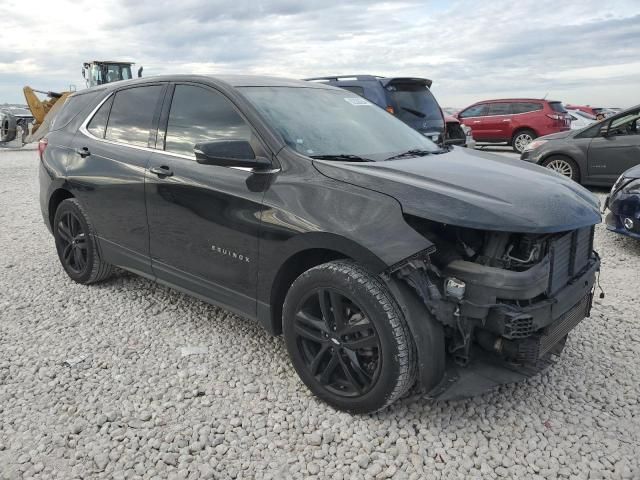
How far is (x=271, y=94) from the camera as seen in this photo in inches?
130

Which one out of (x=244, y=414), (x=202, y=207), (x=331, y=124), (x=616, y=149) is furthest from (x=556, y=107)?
(x=244, y=414)

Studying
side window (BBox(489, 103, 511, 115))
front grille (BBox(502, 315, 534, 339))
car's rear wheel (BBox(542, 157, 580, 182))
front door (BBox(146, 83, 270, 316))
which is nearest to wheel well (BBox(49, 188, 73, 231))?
front door (BBox(146, 83, 270, 316))

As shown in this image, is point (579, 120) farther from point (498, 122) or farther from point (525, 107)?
point (498, 122)

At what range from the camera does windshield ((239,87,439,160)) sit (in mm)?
3020

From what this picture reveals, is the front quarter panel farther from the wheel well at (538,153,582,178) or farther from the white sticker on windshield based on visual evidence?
the wheel well at (538,153,582,178)

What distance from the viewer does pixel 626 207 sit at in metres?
5.32

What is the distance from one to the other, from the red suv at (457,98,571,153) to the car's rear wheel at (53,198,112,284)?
1319cm

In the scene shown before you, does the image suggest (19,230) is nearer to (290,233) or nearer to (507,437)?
(290,233)

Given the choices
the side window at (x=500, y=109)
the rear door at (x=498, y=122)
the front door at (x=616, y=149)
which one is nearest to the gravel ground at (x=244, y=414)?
the front door at (x=616, y=149)

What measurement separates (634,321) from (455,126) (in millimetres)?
8171

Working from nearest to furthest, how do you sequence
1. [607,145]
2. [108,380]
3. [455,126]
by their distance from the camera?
[108,380]
[607,145]
[455,126]

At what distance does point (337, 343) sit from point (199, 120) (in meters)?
1.67

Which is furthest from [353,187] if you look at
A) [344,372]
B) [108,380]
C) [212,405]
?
Answer: [108,380]

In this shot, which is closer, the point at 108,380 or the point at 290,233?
the point at 290,233
